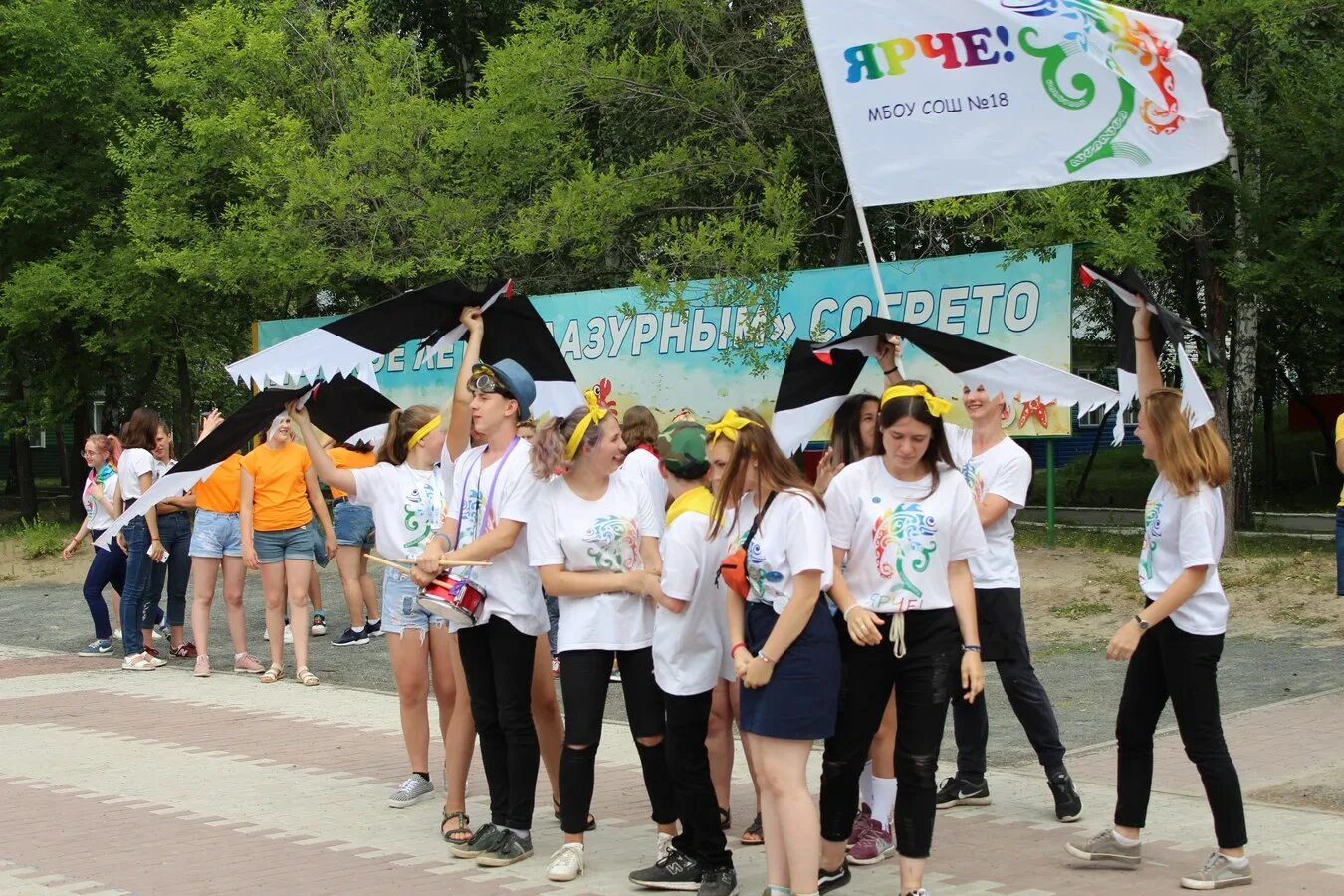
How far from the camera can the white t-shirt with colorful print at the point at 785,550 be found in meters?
5.16

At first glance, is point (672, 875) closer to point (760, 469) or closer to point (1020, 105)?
point (760, 469)

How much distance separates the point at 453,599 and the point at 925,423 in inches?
82.0

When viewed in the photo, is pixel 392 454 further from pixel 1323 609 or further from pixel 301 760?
pixel 1323 609

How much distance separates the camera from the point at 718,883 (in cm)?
577

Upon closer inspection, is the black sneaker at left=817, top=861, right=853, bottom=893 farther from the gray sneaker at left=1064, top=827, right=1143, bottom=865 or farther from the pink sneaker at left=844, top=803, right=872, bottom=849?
the gray sneaker at left=1064, top=827, right=1143, bottom=865

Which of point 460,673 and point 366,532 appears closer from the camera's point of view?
point 460,673

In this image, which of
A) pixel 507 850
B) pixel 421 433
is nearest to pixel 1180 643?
pixel 507 850

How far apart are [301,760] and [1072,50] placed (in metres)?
6.10

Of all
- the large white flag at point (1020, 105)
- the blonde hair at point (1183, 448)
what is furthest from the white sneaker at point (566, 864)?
the large white flag at point (1020, 105)

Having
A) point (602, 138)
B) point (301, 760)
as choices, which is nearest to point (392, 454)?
point (301, 760)

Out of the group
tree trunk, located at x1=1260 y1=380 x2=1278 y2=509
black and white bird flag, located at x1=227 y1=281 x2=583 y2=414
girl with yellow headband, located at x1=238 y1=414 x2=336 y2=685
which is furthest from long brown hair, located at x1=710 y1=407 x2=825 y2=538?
tree trunk, located at x1=1260 y1=380 x2=1278 y2=509

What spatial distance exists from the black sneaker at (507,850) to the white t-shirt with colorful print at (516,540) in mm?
862

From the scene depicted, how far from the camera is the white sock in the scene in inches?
250

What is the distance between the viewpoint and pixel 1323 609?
12.8 m
